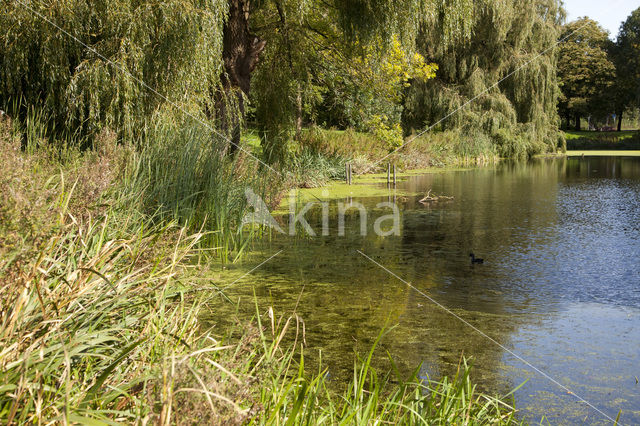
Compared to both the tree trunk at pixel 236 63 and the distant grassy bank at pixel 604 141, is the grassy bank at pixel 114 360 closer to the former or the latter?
the tree trunk at pixel 236 63

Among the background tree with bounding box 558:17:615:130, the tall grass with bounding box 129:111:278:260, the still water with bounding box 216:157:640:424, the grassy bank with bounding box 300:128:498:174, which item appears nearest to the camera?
the still water with bounding box 216:157:640:424

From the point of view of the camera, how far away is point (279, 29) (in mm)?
10969

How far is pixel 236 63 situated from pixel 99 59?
329 cm

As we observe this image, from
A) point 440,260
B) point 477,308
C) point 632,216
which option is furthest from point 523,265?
point 632,216

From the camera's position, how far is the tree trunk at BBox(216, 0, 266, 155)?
30.4 feet

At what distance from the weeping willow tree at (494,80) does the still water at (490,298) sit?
13301 millimetres

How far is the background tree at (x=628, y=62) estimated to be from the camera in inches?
1703

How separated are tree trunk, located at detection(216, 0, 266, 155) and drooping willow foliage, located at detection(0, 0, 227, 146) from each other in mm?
1705

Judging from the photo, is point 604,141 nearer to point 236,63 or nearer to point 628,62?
point 628,62

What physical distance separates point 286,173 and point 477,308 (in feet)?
20.9

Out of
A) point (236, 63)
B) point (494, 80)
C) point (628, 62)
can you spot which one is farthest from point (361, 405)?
point (628, 62)

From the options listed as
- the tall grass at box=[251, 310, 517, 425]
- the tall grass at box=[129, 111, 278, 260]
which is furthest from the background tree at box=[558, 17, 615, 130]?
the tall grass at box=[251, 310, 517, 425]

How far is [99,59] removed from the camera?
7.21m

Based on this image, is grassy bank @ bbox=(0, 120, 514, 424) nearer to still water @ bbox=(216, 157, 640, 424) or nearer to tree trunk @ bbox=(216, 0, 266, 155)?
still water @ bbox=(216, 157, 640, 424)
